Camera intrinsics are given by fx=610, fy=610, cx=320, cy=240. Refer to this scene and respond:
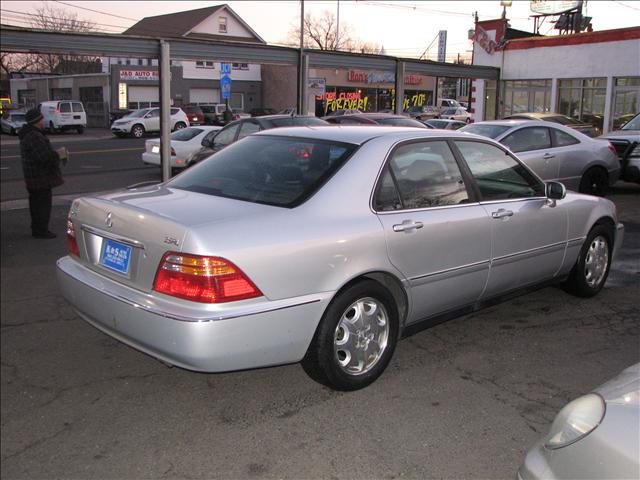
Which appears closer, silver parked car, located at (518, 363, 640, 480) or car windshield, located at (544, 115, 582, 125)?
silver parked car, located at (518, 363, 640, 480)

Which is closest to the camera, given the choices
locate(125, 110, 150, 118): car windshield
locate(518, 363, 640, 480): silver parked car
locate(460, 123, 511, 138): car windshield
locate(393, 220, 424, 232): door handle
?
locate(518, 363, 640, 480): silver parked car

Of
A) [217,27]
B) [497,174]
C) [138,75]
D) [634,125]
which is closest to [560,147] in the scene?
[634,125]

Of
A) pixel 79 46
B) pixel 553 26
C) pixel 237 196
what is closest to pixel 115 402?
pixel 237 196

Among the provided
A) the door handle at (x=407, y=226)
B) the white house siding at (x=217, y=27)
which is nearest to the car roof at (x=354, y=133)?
the door handle at (x=407, y=226)

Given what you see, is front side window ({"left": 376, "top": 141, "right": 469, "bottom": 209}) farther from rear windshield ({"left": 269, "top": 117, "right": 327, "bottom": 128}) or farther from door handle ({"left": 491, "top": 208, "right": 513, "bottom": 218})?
rear windshield ({"left": 269, "top": 117, "right": 327, "bottom": 128})

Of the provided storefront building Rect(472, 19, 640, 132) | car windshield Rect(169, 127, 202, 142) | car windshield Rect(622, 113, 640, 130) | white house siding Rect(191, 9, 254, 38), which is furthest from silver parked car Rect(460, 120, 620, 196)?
white house siding Rect(191, 9, 254, 38)

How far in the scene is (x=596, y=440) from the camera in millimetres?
2031

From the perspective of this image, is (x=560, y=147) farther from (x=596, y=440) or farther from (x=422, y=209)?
(x=596, y=440)

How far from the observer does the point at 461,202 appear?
14.0 ft

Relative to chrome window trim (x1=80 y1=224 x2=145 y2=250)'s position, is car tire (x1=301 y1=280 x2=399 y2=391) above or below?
below

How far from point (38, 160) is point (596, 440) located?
24.0 ft

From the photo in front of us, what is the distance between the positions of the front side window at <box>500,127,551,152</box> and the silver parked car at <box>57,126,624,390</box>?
514 cm

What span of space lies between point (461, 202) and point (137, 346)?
2364 mm

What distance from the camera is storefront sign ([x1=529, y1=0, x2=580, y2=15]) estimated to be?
2992 centimetres
